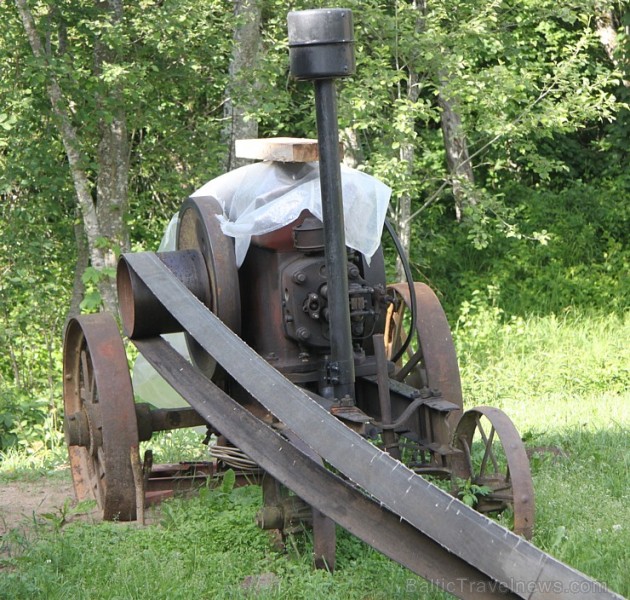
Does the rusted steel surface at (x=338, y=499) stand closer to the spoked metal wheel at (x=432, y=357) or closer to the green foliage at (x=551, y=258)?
the spoked metal wheel at (x=432, y=357)

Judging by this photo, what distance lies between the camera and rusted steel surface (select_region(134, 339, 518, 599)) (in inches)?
128

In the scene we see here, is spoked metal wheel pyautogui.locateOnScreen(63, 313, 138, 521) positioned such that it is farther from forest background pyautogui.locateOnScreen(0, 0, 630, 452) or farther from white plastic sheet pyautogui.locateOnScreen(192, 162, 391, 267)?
forest background pyautogui.locateOnScreen(0, 0, 630, 452)

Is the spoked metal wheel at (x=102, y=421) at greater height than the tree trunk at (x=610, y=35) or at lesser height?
lesser

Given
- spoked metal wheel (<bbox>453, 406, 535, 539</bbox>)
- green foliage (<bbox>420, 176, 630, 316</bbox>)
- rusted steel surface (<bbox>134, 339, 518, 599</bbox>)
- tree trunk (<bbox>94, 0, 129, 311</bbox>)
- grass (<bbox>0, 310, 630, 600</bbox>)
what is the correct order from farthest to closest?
green foliage (<bbox>420, 176, 630, 316</bbox>) < tree trunk (<bbox>94, 0, 129, 311</bbox>) < spoked metal wheel (<bbox>453, 406, 535, 539</bbox>) < grass (<bbox>0, 310, 630, 600</bbox>) < rusted steel surface (<bbox>134, 339, 518, 599</bbox>)

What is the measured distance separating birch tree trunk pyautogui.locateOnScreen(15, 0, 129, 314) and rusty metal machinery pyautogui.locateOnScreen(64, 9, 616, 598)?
3514mm

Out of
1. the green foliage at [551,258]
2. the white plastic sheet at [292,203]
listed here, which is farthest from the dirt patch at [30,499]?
the green foliage at [551,258]

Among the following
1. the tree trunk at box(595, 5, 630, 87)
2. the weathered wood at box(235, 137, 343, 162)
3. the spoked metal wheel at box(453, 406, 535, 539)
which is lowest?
the spoked metal wheel at box(453, 406, 535, 539)

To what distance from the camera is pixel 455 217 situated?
1327 cm

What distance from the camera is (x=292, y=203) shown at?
4672 mm

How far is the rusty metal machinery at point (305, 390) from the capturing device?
11.2 feet

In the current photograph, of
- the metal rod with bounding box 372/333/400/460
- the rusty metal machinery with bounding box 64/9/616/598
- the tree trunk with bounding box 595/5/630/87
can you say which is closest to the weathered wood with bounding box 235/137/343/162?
the rusty metal machinery with bounding box 64/9/616/598

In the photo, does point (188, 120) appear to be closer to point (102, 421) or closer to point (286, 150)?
point (286, 150)

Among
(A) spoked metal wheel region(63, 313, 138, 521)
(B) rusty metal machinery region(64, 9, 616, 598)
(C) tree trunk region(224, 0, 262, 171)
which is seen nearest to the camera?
(B) rusty metal machinery region(64, 9, 616, 598)

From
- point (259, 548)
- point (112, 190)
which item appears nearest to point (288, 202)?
point (259, 548)
